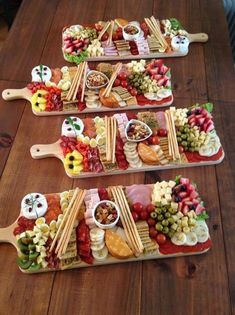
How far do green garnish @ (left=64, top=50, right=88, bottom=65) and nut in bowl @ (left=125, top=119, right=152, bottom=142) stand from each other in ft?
1.60

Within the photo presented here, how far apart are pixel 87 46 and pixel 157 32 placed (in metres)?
0.38

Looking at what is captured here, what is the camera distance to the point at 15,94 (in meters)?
1.57

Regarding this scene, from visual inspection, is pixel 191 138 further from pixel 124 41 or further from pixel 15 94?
pixel 15 94

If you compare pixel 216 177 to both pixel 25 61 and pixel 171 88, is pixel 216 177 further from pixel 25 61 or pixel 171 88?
pixel 25 61

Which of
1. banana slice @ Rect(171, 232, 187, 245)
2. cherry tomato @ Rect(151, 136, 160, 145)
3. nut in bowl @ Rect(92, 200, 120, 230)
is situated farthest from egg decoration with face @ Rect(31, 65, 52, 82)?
banana slice @ Rect(171, 232, 187, 245)

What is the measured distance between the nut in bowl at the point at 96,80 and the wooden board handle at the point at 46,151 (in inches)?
13.6

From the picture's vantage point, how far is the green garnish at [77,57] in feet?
5.62

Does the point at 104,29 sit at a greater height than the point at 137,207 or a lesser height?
greater

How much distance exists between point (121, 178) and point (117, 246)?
12.0 inches

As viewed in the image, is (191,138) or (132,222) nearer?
(132,222)

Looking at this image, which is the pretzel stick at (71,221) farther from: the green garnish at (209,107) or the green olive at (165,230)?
the green garnish at (209,107)

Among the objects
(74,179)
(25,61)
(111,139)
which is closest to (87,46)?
(25,61)

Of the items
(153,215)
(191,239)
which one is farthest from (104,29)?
(191,239)

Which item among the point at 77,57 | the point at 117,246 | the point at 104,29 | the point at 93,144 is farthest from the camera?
the point at 104,29
